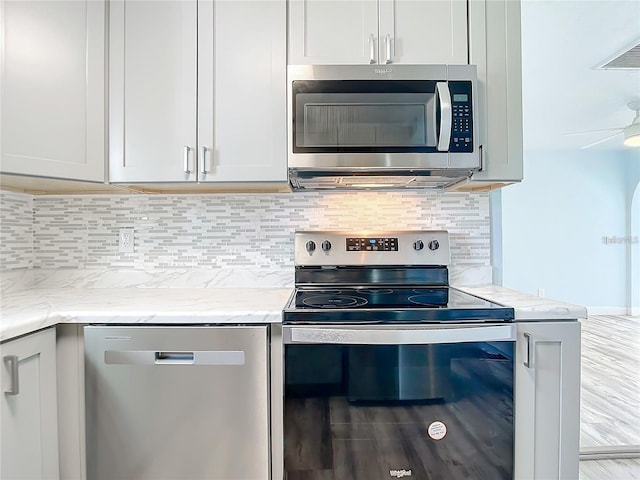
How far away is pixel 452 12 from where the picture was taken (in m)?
1.45

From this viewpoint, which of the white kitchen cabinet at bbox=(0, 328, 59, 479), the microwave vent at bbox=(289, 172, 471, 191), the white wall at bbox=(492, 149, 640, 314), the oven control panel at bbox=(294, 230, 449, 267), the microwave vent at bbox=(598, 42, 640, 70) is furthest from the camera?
the white wall at bbox=(492, 149, 640, 314)

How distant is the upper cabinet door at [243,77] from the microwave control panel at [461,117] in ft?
2.17

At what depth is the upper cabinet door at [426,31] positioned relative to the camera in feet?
4.77

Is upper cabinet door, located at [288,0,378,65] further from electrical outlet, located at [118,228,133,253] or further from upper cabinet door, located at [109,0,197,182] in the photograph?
electrical outlet, located at [118,228,133,253]

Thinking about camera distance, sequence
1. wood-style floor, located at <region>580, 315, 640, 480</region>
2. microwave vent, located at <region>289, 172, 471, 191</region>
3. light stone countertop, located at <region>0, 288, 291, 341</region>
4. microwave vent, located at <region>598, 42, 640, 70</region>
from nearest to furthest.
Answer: light stone countertop, located at <region>0, 288, 291, 341</region>
microwave vent, located at <region>289, 172, 471, 191</region>
wood-style floor, located at <region>580, 315, 640, 480</region>
microwave vent, located at <region>598, 42, 640, 70</region>

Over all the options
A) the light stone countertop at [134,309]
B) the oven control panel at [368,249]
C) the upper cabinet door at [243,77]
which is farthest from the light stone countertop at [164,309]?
the upper cabinet door at [243,77]

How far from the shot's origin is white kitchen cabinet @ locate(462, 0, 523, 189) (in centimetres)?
145

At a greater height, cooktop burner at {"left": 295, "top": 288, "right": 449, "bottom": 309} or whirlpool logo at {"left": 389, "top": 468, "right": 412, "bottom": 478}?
cooktop burner at {"left": 295, "top": 288, "right": 449, "bottom": 309}

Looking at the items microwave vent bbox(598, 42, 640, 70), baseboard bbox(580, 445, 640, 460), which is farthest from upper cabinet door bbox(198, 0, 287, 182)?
microwave vent bbox(598, 42, 640, 70)

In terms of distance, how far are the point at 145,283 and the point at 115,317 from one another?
605 mm

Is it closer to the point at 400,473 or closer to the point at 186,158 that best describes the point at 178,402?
the point at 400,473

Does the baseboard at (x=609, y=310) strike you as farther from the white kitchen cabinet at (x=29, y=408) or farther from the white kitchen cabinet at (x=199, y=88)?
the white kitchen cabinet at (x=29, y=408)

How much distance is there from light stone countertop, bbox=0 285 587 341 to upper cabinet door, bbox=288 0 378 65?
988 mm

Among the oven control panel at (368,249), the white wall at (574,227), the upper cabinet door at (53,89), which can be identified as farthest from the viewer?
the white wall at (574,227)
